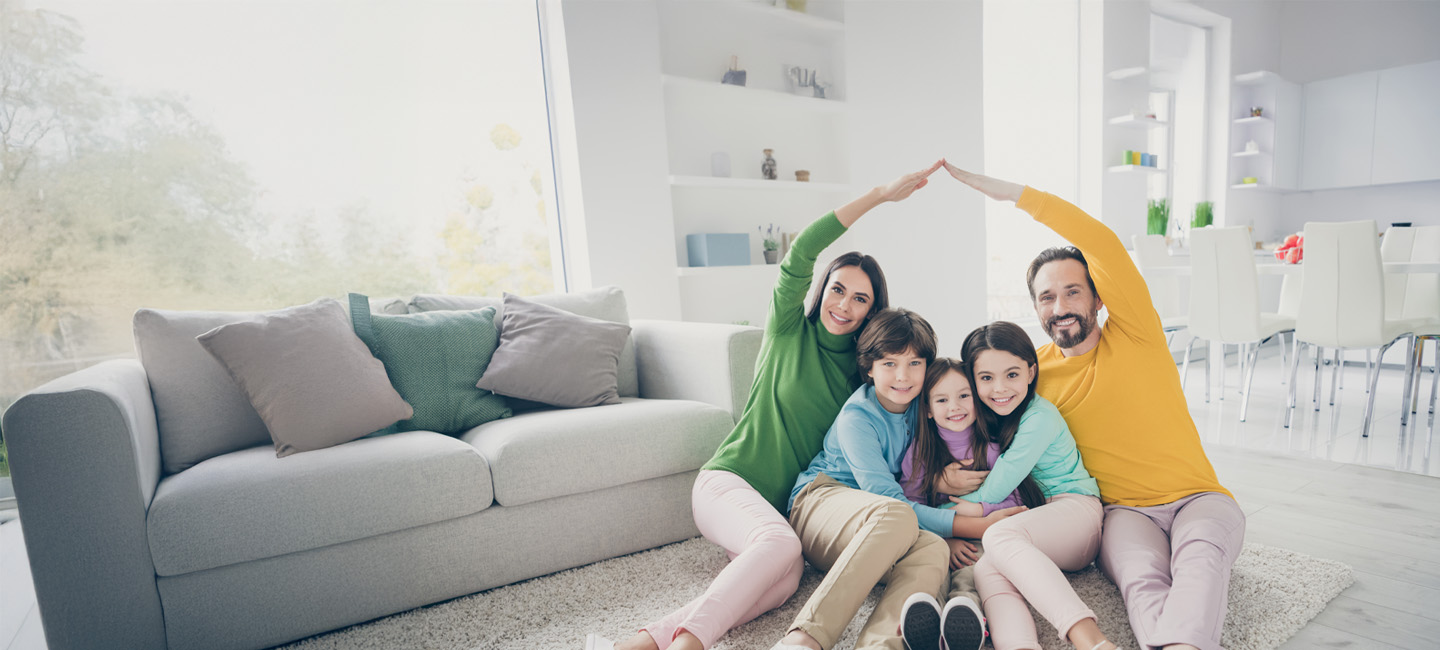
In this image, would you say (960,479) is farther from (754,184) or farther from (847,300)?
(754,184)

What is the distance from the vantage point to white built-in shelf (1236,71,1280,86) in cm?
587

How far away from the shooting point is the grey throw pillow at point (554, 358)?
2178 millimetres

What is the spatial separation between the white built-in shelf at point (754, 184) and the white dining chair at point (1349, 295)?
2190 millimetres

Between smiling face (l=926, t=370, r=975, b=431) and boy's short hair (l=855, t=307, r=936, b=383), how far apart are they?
3.2 inches

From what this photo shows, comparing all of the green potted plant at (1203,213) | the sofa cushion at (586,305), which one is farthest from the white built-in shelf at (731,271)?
the green potted plant at (1203,213)

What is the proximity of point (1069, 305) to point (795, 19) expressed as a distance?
2.67 m

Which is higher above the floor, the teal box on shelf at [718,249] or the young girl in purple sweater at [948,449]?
the teal box on shelf at [718,249]

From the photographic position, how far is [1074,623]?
4.20 feet

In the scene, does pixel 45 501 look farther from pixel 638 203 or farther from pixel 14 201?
pixel 638 203

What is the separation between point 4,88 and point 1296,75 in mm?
9091

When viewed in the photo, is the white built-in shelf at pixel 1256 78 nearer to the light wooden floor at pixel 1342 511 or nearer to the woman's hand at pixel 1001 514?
the light wooden floor at pixel 1342 511

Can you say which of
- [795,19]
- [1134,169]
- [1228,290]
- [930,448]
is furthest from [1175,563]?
[1134,169]

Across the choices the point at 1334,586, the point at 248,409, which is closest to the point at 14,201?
the point at 248,409

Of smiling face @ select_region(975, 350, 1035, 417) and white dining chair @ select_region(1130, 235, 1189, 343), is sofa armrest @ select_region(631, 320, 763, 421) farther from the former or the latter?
white dining chair @ select_region(1130, 235, 1189, 343)
